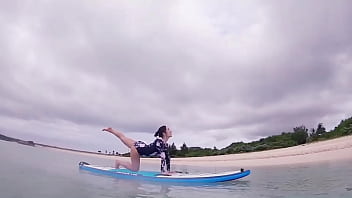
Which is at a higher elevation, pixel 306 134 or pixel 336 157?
pixel 306 134

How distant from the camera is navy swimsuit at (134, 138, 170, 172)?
13.2m

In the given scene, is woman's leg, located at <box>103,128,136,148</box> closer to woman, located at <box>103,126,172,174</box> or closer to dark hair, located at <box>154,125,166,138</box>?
woman, located at <box>103,126,172,174</box>

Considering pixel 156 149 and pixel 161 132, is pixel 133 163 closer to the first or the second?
pixel 156 149

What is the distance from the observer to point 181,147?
76188 millimetres

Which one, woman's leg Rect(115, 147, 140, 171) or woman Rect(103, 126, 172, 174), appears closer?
woman Rect(103, 126, 172, 174)

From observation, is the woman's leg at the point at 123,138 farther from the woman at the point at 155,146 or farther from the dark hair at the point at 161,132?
the dark hair at the point at 161,132

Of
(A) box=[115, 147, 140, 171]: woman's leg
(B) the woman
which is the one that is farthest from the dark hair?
(A) box=[115, 147, 140, 171]: woman's leg

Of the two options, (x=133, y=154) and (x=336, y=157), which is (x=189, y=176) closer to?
(x=133, y=154)

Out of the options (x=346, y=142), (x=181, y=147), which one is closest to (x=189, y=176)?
(x=346, y=142)

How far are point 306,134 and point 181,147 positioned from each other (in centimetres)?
3202

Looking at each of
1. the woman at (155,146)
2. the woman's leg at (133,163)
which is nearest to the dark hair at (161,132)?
the woman at (155,146)

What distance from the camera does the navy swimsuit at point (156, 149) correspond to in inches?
521

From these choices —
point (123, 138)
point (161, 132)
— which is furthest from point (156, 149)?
point (123, 138)

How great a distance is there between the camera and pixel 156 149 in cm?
1326
